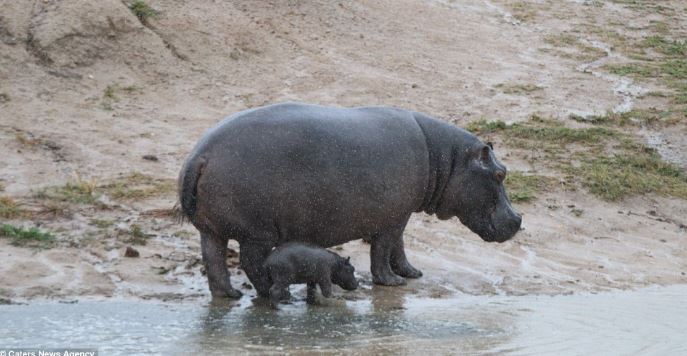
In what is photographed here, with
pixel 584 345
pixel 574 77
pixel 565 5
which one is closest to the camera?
pixel 584 345

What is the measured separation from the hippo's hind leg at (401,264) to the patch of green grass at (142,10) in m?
7.26

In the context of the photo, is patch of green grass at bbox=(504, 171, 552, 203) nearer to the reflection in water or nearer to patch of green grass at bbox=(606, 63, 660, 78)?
the reflection in water

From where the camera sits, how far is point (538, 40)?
18906 mm

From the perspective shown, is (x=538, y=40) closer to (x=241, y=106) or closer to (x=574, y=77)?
(x=574, y=77)

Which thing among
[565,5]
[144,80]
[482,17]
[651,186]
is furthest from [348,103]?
[565,5]

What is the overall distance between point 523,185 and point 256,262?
14.7 ft

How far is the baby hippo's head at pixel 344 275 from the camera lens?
26.9 feet

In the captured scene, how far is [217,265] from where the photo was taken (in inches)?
321

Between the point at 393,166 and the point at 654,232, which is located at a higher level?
the point at 393,166

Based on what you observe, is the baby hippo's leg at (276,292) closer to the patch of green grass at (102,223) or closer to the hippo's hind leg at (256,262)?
the hippo's hind leg at (256,262)

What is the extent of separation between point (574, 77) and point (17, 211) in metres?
9.45

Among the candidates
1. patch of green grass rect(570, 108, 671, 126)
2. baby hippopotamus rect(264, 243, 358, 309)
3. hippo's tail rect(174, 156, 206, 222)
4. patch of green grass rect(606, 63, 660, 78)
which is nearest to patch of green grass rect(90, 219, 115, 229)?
hippo's tail rect(174, 156, 206, 222)

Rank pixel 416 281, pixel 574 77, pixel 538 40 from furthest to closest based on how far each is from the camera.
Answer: pixel 538 40
pixel 574 77
pixel 416 281

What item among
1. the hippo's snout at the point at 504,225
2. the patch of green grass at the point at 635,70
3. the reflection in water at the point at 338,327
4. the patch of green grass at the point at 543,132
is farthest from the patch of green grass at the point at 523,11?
the reflection in water at the point at 338,327
